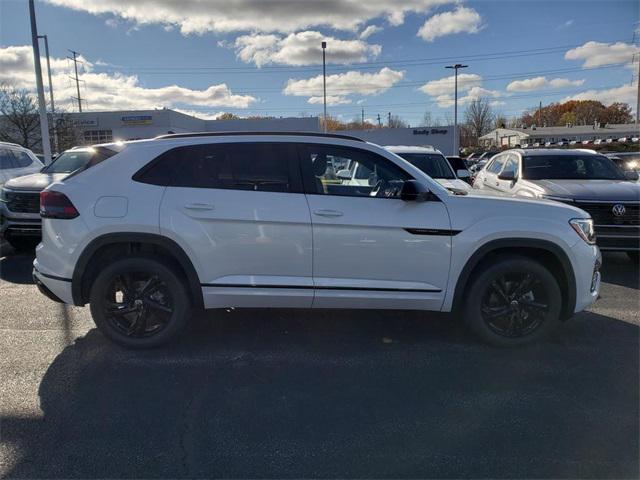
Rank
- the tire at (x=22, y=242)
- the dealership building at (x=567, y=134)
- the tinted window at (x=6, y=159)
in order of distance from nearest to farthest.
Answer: the tire at (x=22, y=242) < the tinted window at (x=6, y=159) < the dealership building at (x=567, y=134)

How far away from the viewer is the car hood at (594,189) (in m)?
7.01

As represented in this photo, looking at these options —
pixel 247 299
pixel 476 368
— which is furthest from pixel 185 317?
pixel 476 368

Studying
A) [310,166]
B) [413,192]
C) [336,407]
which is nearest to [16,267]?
[310,166]

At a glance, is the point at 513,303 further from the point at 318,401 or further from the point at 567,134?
the point at 567,134

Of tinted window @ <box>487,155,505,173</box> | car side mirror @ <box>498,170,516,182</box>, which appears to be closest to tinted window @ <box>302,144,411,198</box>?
car side mirror @ <box>498,170,516,182</box>

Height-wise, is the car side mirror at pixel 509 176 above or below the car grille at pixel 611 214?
above

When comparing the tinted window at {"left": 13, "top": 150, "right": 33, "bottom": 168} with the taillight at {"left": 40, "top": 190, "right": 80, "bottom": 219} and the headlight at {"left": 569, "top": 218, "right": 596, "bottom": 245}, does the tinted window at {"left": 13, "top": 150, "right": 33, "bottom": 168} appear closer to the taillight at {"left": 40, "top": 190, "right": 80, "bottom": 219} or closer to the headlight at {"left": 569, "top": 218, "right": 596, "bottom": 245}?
the taillight at {"left": 40, "top": 190, "right": 80, "bottom": 219}

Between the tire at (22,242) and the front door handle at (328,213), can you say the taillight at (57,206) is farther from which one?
the tire at (22,242)

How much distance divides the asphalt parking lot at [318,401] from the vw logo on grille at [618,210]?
2.44 metres

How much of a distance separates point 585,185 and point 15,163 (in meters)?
11.0

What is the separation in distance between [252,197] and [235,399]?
63.4 inches

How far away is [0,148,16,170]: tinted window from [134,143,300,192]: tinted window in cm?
764

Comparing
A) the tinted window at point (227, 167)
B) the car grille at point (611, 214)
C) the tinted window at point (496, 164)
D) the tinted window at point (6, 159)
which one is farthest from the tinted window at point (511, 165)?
the tinted window at point (6, 159)

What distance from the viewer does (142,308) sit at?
421 centimetres
